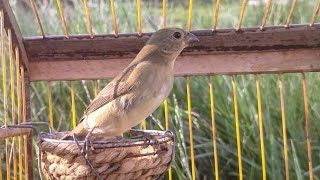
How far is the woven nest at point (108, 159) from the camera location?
1.76m

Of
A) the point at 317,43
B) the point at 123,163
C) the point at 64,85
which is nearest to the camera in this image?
the point at 123,163

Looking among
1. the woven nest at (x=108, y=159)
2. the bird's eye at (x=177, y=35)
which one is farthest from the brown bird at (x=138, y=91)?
the woven nest at (x=108, y=159)

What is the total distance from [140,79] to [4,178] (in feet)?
5.82

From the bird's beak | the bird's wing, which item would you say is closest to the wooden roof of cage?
the bird's beak

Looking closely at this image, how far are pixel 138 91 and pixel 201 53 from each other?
56cm

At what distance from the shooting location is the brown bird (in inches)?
81.7

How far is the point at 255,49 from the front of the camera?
8.46 ft

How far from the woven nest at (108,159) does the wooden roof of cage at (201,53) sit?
778 mm

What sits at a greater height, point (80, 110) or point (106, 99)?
point (80, 110)

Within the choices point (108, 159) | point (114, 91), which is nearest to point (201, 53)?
point (114, 91)

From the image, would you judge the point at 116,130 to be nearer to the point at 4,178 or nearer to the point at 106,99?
the point at 106,99

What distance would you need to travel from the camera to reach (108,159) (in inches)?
69.3

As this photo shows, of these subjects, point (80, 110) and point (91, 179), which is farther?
point (80, 110)

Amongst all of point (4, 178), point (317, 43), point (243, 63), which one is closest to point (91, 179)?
point (243, 63)
